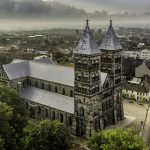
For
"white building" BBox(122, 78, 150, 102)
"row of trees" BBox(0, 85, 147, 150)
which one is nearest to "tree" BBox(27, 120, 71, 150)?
"row of trees" BBox(0, 85, 147, 150)

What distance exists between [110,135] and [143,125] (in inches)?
1558

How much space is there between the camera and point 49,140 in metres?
66.2

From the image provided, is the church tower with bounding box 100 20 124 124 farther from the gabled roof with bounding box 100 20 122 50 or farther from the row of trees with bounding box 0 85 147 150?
the row of trees with bounding box 0 85 147 150

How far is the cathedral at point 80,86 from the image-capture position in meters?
83.8

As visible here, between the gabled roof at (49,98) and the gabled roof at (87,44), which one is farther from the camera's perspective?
the gabled roof at (49,98)

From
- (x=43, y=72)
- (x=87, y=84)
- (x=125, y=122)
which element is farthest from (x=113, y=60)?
(x=43, y=72)

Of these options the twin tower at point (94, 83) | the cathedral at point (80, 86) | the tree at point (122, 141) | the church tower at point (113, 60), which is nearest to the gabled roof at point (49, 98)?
the cathedral at point (80, 86)

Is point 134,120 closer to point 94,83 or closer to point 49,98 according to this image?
point 94,83

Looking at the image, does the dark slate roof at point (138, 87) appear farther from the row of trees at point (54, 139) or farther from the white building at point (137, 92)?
the row of trees at point (54, 139)

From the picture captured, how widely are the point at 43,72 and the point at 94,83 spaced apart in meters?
26.2

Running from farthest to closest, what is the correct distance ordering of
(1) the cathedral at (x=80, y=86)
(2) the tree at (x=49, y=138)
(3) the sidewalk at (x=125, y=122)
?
(3) the sidewalk at (x=125, y=122) → (1) the cathedral at (x=80, y=86) → (2) the tree at (x=49, y=138)

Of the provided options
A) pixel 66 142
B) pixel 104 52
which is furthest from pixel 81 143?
pixel 104 52

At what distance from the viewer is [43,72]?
104625 millimetres

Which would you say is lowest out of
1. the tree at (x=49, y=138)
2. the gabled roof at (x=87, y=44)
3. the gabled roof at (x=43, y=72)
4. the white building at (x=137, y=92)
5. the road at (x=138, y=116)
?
the road at (x=138, y=116)
